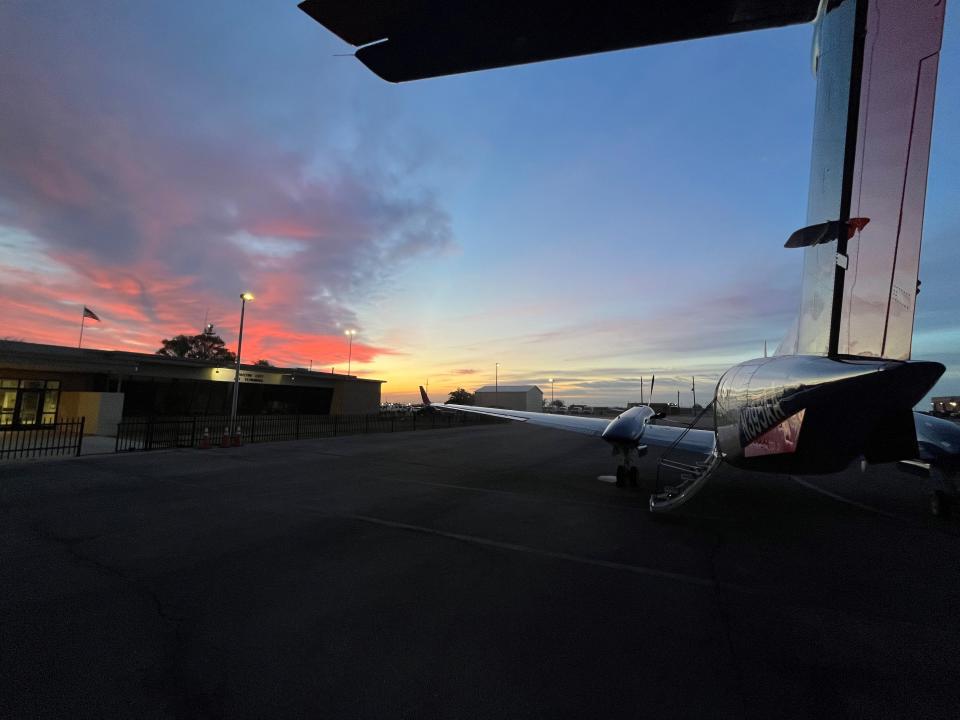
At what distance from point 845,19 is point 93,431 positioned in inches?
1192

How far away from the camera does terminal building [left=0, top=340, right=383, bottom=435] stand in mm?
20828

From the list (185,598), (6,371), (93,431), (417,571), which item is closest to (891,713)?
(417,571)

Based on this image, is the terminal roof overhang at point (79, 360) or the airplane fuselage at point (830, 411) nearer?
the airplane fuselage at point (830, 411)

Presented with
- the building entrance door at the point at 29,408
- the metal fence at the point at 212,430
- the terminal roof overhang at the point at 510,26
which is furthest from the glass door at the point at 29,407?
the terminal roof overhang at the point at 510,26

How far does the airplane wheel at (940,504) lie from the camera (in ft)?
26.0

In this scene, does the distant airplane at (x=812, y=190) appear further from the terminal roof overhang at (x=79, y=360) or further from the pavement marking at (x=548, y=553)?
the terminal roof overhang at (x=79, y=360)

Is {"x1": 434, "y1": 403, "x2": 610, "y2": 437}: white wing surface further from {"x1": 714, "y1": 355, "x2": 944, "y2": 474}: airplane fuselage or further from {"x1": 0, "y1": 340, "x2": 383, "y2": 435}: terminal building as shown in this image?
{"x1": 0, "y1": 340, "x2": 383, "y2": 435}: terminal building

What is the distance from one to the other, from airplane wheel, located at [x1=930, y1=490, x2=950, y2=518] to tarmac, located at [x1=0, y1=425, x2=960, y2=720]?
1.11 feet

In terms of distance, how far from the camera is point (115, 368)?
22766mm

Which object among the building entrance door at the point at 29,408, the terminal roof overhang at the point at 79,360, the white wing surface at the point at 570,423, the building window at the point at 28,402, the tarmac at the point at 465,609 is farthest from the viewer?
the building entrance door at the point at 29,408

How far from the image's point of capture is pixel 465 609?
400 centimetres

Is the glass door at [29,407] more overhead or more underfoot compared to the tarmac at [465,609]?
more underfoot

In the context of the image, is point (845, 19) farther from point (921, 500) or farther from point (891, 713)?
point (921, 500)

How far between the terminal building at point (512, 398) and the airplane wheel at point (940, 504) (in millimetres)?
63384
